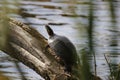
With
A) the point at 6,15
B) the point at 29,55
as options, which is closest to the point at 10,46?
the point at 6,15

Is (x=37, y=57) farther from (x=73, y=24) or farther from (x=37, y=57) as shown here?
(x=73, y=24)

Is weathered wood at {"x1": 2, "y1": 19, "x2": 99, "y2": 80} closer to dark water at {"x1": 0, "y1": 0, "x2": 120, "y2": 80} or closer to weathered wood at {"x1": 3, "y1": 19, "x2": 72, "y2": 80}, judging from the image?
weathered wood at {"x1": 3, "y1": 19, "x2": 72, "y2": 80}

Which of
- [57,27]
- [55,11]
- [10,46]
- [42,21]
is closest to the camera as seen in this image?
[10,46]

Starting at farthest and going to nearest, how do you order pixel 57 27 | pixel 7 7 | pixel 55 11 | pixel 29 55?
pixel 55 11, pixel 57 27, pixel 29 55, pixel 7 7

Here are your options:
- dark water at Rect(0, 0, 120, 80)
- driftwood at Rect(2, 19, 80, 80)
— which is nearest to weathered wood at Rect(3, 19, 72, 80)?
driftwood at Rect(2, 19, 80, 80)

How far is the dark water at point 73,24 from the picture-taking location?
0.73m

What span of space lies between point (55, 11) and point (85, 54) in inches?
342

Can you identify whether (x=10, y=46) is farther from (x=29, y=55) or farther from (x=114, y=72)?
(x=29, y=55)

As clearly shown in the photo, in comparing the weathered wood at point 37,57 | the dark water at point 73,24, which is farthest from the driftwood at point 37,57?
the dark water at point 73,24

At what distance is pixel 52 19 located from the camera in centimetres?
856

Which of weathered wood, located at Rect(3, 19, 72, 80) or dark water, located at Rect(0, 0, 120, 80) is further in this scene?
weathered wood, located at Rect(3, 19, 72, 80)

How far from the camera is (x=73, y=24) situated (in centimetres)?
77

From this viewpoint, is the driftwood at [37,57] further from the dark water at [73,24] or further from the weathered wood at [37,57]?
the dark water at [73,24]

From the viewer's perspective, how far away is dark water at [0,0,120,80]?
735 millimetres
